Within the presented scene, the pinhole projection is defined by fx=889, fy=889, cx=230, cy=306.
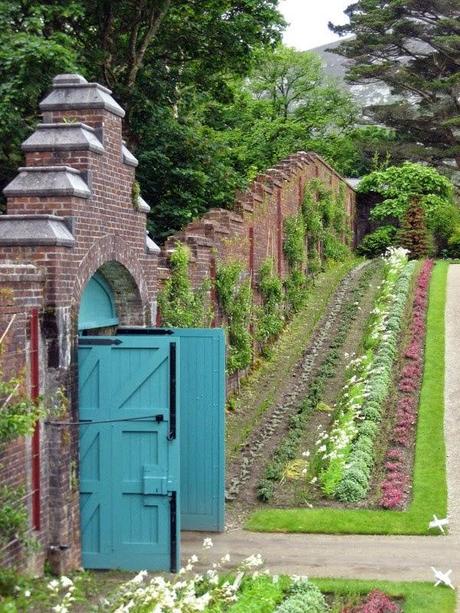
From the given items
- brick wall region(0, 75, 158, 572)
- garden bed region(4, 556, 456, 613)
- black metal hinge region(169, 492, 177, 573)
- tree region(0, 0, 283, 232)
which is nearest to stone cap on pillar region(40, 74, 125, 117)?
brick wall region(0, 75, 158, 572)

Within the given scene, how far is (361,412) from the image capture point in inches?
571

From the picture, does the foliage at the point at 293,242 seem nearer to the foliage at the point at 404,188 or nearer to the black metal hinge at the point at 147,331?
the foliage at the point at 404,188

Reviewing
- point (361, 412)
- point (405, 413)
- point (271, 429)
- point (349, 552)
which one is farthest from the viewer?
point (271, 429)

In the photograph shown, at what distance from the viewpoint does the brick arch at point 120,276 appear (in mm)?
9430

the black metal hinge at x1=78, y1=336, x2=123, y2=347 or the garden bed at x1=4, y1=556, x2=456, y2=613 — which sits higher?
the black metal hinge at x1=78, y1=336, x2=123, y2=347

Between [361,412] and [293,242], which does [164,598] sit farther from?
[293,242]

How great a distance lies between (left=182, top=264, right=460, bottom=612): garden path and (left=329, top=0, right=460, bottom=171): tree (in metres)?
34.7

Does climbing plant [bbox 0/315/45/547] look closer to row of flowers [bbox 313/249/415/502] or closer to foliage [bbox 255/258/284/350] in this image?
row of flowers [bbox 313/249/415/502]

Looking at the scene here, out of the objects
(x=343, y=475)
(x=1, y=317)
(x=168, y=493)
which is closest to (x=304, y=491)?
(x=343, y=475)

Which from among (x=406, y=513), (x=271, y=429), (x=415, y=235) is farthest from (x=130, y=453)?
(x=415, y=235)

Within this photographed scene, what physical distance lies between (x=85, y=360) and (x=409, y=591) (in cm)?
406

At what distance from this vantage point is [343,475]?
1232cm

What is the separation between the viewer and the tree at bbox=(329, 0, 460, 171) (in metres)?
43.8

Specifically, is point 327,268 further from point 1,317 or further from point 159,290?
point 1,317
